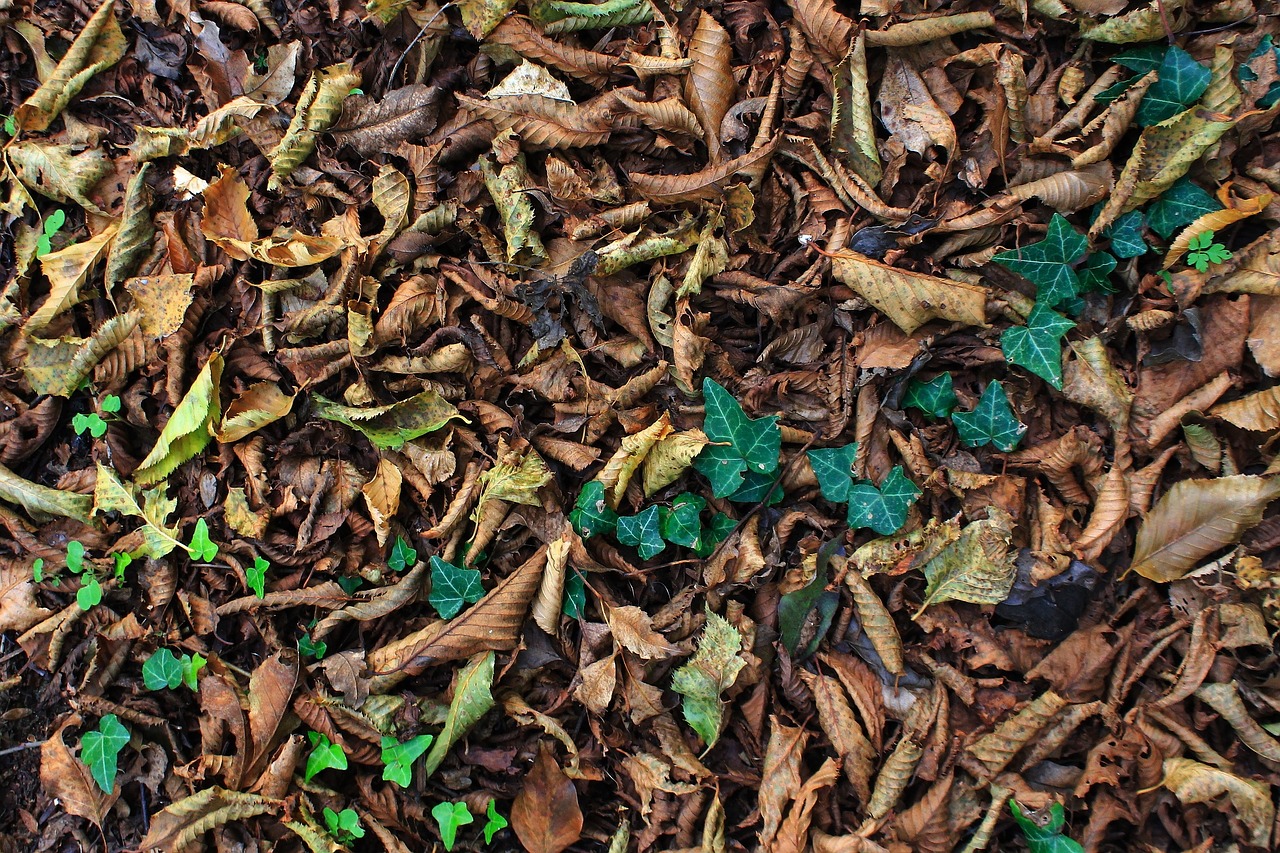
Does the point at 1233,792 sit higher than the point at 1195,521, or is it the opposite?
the point at 1195,521

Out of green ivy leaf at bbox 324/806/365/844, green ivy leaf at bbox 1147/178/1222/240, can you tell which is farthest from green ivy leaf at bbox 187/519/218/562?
green ivy leaf at bbox 1147/178/1222/240

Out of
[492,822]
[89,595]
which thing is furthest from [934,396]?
[89,595]

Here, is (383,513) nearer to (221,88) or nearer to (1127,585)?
(221,88)

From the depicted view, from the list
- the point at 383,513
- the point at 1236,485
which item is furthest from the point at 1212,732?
the point at 383,513

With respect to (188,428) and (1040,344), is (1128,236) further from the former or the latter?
(188,428)

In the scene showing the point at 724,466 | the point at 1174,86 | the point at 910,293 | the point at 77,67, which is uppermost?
the point at 77,67

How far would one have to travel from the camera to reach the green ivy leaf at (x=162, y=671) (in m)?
2.20

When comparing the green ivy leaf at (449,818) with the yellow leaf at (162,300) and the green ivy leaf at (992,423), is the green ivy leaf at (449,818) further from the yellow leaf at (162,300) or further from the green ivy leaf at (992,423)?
the green ivy leaf at (992,423)

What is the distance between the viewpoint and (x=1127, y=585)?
6.47ft

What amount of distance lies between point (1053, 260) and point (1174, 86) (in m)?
0.53

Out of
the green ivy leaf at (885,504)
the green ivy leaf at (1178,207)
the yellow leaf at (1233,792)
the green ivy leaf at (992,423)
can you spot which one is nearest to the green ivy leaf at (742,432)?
the green ivy leaf at (885,504)

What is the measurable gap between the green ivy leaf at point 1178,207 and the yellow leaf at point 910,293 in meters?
0.48

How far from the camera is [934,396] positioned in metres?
2.04

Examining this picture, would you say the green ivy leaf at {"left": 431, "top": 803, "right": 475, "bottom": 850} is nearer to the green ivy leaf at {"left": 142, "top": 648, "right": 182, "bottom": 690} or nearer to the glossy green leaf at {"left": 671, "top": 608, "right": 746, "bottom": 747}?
the glossy green leaf at {"left": 671, "top": 608, "right": 746, "bottom": 747}
